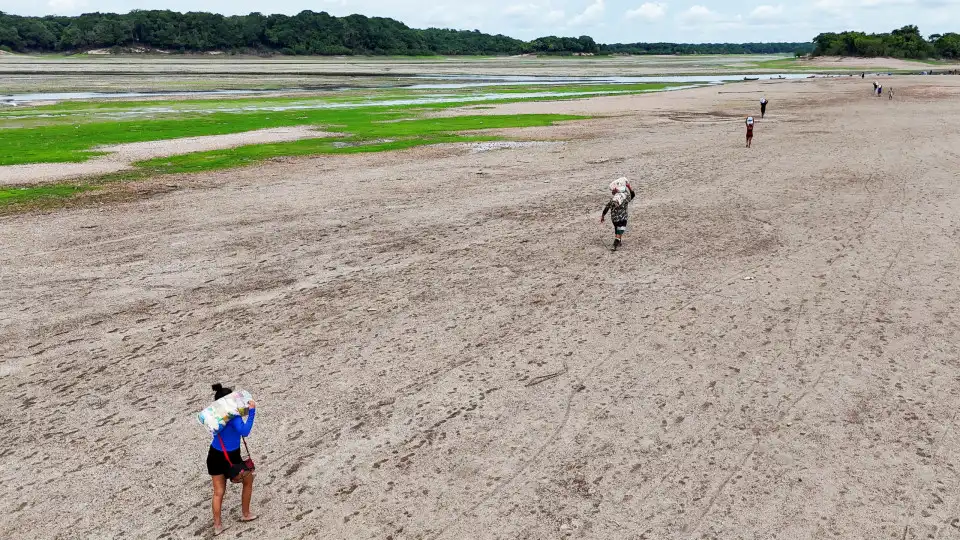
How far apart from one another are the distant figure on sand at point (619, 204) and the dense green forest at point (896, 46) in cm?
17890

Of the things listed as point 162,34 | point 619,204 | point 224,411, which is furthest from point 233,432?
point 162,34

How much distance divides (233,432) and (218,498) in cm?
92

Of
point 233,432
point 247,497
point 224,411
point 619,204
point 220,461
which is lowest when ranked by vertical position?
point 247,497

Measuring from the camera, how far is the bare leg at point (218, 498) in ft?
23.2

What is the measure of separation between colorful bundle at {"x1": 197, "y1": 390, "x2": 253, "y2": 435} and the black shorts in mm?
414

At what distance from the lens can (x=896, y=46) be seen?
544ft

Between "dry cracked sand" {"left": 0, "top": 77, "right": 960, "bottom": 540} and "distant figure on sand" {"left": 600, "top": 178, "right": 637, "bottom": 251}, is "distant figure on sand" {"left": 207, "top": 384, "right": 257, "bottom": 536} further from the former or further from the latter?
"distant figure on sand" {"left": 600, "top": 178, "right": 637, "bottom": 251}

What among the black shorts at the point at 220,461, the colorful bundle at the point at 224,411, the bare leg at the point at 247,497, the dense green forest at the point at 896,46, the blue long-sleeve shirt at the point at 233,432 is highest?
the dense green forest at the point at 896,46

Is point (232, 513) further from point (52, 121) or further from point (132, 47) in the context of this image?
point (132, 47)

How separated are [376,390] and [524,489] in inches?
123

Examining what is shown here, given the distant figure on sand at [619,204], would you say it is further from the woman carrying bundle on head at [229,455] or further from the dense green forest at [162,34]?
the dense green forest at [162,34]

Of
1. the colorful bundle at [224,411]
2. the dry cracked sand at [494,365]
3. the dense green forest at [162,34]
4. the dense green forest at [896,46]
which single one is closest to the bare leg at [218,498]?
the dry cracked sand at [494,365]

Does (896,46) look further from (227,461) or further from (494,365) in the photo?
(227,461)

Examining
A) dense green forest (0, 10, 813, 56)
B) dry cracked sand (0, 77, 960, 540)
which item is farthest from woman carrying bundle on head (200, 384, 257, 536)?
dense green forest (0, 10, 813, 56)
